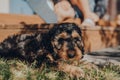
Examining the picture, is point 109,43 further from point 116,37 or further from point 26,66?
point 26,66

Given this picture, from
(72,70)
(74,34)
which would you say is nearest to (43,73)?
(72,70)

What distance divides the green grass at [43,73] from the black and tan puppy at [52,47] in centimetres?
49

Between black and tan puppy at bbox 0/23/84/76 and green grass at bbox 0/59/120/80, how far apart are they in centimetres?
49

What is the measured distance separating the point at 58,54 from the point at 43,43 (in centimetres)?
50

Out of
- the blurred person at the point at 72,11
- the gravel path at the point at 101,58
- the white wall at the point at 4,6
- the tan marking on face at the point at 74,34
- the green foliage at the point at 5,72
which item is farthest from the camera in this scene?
the blurred person at the point at 72,11

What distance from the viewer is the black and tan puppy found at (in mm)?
7406

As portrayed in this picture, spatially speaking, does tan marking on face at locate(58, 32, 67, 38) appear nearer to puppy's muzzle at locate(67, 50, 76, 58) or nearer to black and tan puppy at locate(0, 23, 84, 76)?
black and tan puppy at locate(0, 23, 84, 76)

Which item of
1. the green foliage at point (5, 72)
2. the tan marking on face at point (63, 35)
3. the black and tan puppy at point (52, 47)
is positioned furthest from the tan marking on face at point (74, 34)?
the green foliage at point (5, 72)

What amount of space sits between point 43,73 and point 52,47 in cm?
125

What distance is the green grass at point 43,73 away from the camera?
19.9 ft

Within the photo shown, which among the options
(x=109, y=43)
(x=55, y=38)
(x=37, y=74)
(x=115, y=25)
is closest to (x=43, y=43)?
(x=55, y=38)

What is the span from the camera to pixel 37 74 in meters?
6.19

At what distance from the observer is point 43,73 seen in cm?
630

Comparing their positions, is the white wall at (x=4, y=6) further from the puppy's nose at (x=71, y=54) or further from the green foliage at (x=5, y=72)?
the green foliage at (x=5, y=72)
